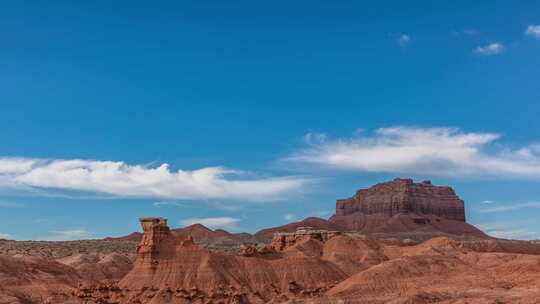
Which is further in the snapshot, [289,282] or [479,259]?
[479,259]

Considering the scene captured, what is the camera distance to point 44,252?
508 feet

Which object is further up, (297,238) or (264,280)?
(297,238)

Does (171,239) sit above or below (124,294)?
above

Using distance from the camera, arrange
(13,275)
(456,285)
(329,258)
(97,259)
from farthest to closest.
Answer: (97,259), (329,258), (13,275), (456,285)

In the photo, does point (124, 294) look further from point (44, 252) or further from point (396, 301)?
point (44, 252)

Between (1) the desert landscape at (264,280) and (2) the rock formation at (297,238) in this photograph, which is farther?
(2) the rock formation at (297,238)

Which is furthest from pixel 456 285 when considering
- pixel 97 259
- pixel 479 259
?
pixel 97 259

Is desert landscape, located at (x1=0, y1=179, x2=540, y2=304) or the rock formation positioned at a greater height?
the rock formation

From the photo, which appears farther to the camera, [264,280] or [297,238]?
[297,238]

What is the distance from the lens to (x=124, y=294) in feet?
260

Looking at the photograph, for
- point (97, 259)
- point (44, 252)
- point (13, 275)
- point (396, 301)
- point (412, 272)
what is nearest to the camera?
point (396, 301)

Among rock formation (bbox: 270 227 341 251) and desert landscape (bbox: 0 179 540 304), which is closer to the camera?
desert landscape (bbox: 0 179 540 304)

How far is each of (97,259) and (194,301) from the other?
211 ft

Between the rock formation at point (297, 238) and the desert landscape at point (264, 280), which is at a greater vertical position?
the rock formation at point (297, 238)
